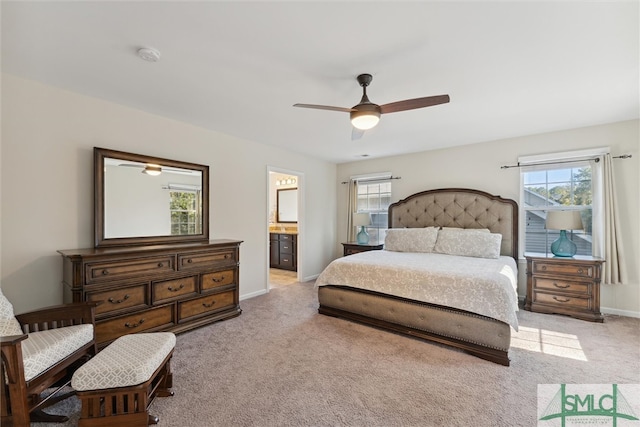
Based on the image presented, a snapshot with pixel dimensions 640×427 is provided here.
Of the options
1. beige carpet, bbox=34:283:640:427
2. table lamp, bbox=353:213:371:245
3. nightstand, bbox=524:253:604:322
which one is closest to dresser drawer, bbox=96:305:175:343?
beige carpet, bbox=34:283:640:427

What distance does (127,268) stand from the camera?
2723 mm

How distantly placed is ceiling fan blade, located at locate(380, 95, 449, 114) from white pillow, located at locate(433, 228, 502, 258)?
8.62 feet

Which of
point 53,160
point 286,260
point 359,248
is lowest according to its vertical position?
point 286,260

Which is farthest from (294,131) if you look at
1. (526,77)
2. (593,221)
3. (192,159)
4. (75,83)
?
(593,221)

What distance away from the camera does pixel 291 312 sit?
151 inches

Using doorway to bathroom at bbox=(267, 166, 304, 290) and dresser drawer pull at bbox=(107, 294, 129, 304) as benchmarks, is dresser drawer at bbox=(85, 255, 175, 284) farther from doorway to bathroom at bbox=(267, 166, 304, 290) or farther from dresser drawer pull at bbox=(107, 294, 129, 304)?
doorway to bathroom at bbox=(267, 166, 304, 290)

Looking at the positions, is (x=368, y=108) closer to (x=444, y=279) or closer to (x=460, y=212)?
(x=444, y=279)

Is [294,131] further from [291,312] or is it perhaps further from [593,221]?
[593,221]

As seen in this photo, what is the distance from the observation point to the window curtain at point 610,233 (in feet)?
11.8

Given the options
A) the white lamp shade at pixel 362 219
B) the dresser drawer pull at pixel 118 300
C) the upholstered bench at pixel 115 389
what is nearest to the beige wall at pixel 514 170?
the white lamp shade at pixel 362 219

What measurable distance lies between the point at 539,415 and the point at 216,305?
126 inches

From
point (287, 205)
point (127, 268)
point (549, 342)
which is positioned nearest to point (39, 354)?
point (127, 268)

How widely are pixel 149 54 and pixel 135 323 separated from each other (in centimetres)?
245

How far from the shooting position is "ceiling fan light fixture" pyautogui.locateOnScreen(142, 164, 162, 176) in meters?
3.31
